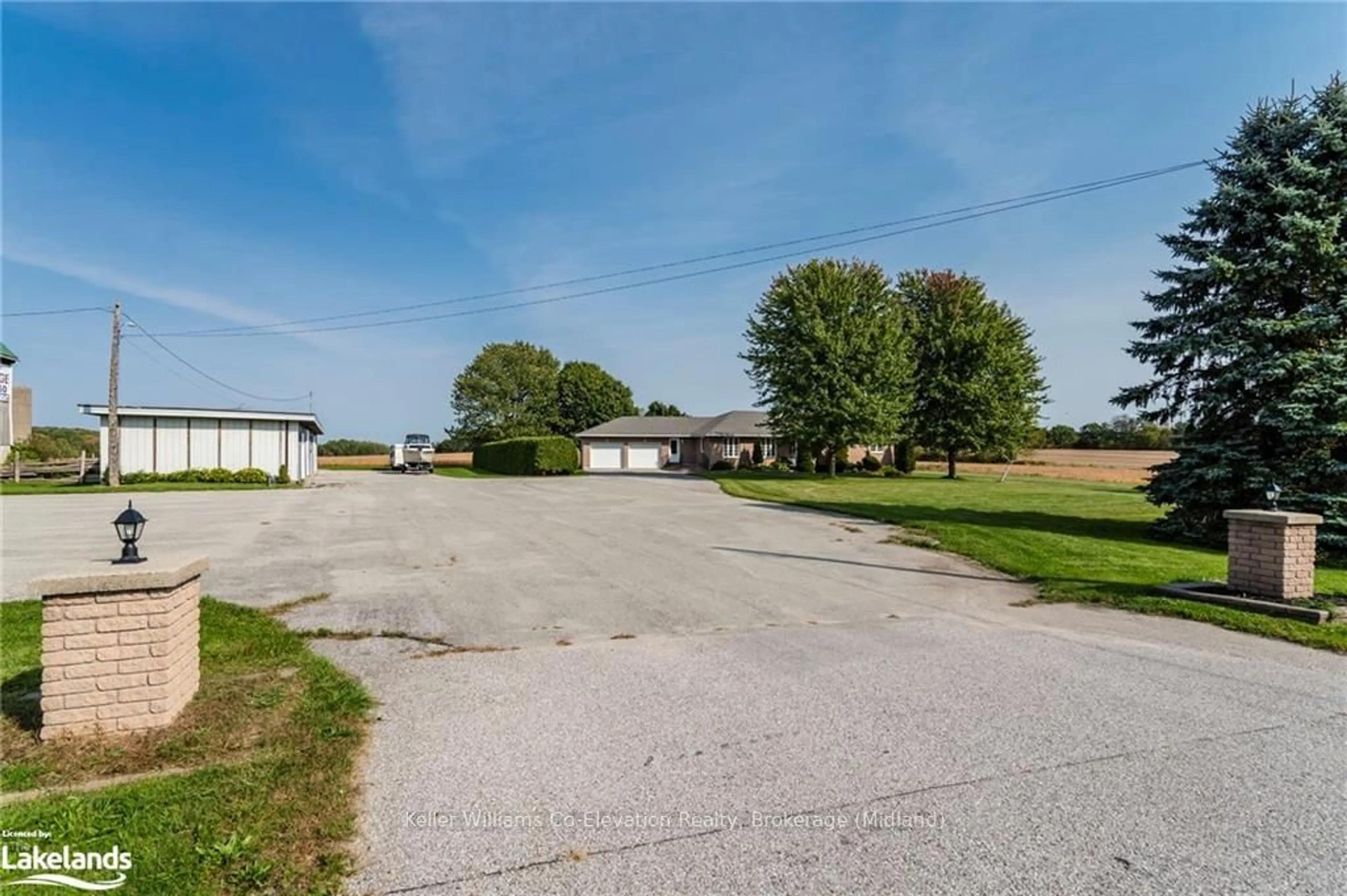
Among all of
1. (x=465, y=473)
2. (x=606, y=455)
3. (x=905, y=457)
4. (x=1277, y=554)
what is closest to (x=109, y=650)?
(x=1277, y=554)

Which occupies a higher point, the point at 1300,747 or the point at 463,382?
the point at 463,382

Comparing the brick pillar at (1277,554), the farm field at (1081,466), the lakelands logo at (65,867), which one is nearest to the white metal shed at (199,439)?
the lakelands logo at (65,867)

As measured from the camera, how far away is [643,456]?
47.1 metres

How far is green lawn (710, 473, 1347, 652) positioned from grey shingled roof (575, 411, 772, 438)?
64.2 ft

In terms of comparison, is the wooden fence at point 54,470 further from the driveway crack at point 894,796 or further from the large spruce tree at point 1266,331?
the large spruce tree at point 1266,331

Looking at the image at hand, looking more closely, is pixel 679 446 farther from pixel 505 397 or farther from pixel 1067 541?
pixel 1067 541

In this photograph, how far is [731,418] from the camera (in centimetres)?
4838

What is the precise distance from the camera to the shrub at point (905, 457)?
39094mm

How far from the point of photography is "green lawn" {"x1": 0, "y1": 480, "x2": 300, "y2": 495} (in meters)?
22.3

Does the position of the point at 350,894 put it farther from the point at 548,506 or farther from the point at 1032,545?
the point at 548,506

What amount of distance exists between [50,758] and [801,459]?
38371mm

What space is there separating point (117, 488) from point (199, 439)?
14.9 feet

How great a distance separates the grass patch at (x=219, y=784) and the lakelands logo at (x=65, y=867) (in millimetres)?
41

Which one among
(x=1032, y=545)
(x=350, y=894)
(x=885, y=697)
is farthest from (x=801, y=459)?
(x=350, y=894)
